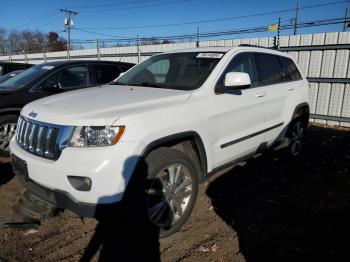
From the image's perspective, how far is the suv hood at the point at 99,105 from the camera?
265cm

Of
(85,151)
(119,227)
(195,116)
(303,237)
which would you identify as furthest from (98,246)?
(303,237)

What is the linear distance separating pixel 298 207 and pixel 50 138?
113 inches

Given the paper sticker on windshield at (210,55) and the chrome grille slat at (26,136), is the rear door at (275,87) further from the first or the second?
the chrome grille slat at (26,136)

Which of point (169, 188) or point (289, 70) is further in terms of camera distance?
point (289, 70)

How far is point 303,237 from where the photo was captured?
121 inches

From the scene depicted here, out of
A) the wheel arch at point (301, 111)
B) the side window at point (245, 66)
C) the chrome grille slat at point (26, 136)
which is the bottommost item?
the wheel arch at point (301, 111)

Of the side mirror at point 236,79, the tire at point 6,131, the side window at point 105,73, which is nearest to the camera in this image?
the side mirror at point 236,79

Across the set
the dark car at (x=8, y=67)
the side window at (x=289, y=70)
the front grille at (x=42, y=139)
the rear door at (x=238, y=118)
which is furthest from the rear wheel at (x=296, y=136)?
the dark car at (x=8, y=67)

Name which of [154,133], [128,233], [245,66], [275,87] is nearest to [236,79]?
[245,66]

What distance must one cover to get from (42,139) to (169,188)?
4.08 feet

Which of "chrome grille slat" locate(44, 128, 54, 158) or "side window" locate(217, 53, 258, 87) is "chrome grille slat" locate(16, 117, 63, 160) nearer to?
"chrome grille slat" locate(44, 128, 54, 158)

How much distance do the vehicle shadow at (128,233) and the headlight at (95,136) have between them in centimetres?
23

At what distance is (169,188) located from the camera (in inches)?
120

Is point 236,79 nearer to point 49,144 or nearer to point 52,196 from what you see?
point 49,144
